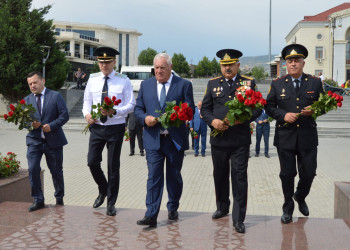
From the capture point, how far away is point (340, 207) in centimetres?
575

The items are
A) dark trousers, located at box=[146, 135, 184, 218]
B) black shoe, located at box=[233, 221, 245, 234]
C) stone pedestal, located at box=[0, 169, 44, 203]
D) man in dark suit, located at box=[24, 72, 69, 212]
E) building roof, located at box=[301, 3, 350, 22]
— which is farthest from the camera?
building roof, located at box=[301, 3, 350, 22]

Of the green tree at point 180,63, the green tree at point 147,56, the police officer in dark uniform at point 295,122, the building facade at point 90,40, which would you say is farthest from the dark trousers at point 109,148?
the green tree at point 147,56

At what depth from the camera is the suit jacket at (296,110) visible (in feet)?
16.4

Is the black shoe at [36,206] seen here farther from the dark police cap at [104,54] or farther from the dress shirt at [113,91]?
the dark police cap at [104,54]

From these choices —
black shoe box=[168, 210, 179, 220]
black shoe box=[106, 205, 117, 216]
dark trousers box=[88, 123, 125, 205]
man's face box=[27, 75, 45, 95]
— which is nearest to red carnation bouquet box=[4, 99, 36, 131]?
man's face box=[27, 75, 45, 95]

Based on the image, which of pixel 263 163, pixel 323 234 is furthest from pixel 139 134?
pixel 323 234

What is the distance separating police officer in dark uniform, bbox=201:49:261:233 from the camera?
4812 millimetres

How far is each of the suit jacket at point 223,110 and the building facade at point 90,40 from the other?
55.5 metres

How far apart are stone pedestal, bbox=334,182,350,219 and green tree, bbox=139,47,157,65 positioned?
3190 inches

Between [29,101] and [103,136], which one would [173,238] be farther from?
[29,101]

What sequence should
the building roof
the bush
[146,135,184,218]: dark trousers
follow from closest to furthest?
[146,135,184,218]: dark trousers
the bush
the building roof

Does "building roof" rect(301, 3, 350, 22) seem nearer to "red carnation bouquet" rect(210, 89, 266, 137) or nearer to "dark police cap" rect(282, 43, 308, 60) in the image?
"dark police cap" rect(282, 43, 308, 60)

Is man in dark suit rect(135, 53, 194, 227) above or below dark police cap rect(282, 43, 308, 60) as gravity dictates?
below

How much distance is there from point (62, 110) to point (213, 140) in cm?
222
